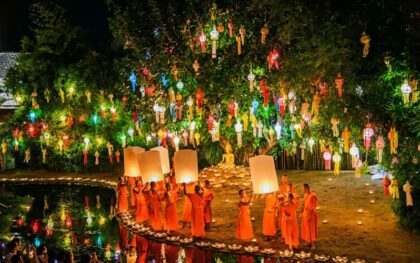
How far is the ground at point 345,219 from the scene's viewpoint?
10828mm

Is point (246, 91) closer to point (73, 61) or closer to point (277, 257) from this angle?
point (277, 257)

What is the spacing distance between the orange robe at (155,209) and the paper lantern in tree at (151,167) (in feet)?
1.81

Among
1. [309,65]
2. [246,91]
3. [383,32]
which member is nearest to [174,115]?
[246,91]

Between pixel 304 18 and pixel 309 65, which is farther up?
pixel 304 18

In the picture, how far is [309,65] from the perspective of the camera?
13.1m

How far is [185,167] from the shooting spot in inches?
521

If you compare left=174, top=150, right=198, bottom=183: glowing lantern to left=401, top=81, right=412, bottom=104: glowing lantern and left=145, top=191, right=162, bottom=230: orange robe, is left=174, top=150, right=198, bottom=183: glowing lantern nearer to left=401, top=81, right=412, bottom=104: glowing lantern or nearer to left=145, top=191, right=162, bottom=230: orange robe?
left=145, top=191, right=162, bottom=230: orange robe

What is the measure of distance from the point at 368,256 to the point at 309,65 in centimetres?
471

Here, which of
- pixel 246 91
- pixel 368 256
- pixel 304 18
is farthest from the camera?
pixel 246 91

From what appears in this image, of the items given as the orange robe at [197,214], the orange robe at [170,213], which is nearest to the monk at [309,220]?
the orange robe at [197,214]

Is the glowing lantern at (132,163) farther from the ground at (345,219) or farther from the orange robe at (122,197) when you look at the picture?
the ground at (345,219)

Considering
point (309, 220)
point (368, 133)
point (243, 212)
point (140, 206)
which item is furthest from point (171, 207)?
point (368, 133)

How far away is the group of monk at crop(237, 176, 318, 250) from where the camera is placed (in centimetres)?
1104

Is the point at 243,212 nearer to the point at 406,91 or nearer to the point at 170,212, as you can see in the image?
the point at 170,212
